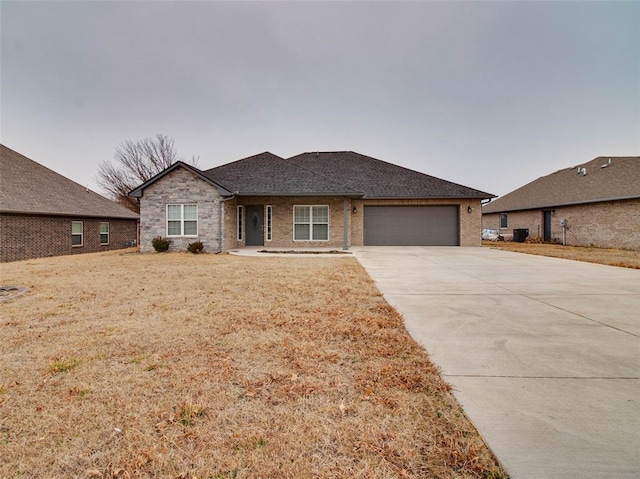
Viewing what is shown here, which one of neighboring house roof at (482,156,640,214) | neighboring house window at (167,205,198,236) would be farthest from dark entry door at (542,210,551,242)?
neighboring house window at (167,205,198,236)

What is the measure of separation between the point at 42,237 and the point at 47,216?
1.04m

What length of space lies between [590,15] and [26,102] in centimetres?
3068

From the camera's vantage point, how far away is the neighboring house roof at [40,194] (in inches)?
540

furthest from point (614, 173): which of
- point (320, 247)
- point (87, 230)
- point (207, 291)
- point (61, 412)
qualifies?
point (87, 230)

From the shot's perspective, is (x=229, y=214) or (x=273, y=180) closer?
(x=229, y=214)

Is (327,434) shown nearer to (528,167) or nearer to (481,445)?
(481,445)

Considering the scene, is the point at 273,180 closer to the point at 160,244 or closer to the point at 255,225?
the point at 255,225

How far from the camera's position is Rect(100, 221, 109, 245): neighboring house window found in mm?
18203

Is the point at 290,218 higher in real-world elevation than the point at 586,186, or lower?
lower

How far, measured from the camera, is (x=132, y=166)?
29578 mm

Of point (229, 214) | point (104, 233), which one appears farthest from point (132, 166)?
point (229, 214)

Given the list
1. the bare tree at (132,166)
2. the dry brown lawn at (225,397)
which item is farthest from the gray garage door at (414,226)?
the bare tree at (132,166)

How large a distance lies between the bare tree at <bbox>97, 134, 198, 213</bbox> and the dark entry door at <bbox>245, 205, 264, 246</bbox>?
17.8 m

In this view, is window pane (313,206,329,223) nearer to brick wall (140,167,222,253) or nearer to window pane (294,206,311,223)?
window pane (294,206,311,223)
